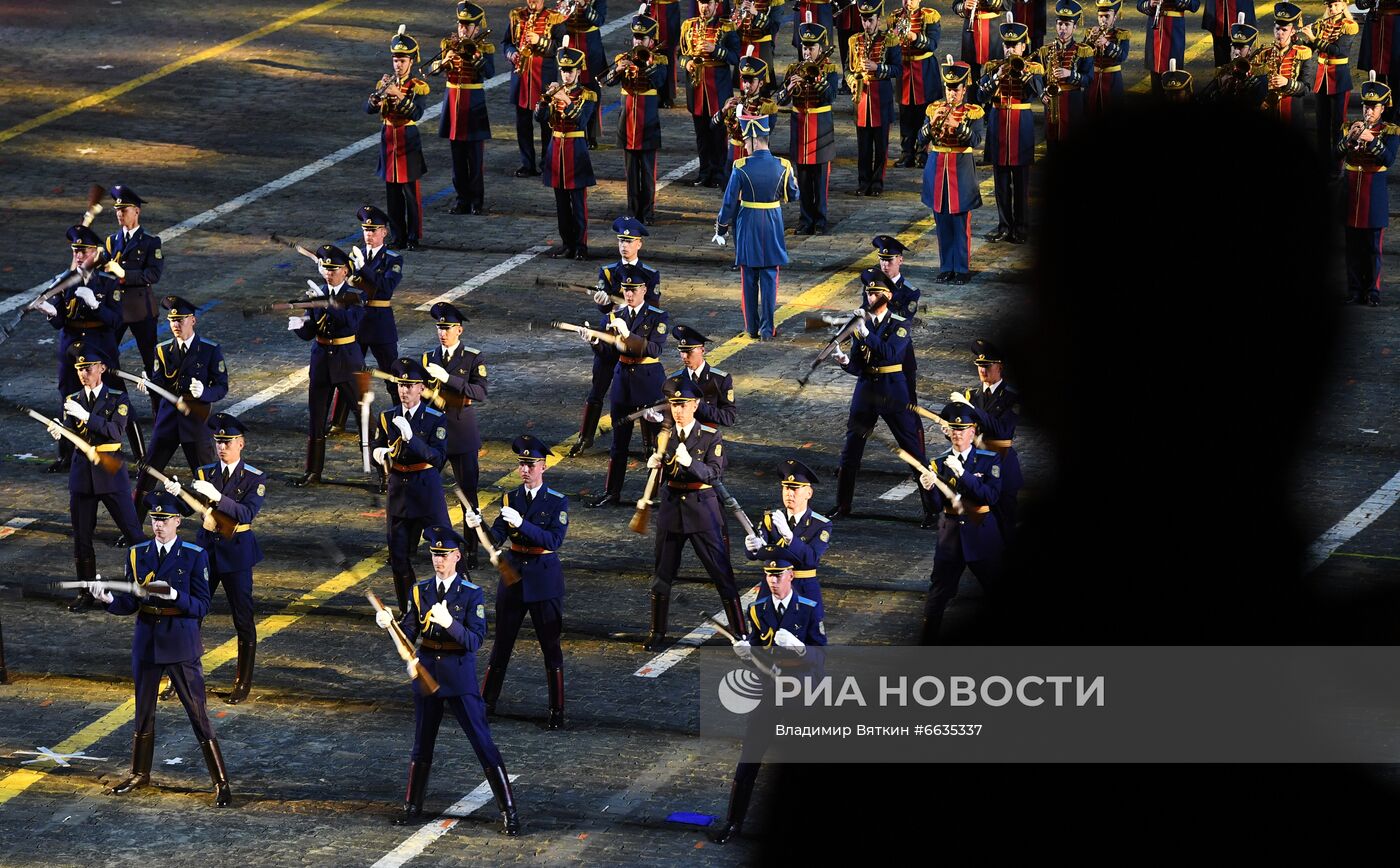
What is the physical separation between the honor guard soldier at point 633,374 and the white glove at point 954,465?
4014 mm

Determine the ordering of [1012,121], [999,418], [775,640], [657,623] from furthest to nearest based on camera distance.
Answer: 1. [1012,121]
2. [999,418]
3. [657,623]
4. [775,640]

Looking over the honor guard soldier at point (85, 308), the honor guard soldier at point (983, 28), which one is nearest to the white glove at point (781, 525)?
the honor guard soldier at point (85, 308)

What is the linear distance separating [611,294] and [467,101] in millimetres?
8355

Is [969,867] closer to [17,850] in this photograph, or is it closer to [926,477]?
[17,850]

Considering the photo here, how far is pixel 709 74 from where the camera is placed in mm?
31547

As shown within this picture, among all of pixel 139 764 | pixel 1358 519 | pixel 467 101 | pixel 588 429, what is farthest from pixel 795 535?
pixel 467 101

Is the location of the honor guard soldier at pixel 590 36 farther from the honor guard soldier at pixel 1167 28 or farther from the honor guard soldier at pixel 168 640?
the honor guard soldier at pixel 168 640

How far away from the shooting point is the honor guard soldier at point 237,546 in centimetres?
1802

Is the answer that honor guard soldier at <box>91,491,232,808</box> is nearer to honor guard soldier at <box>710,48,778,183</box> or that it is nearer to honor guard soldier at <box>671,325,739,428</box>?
honor guard soldier at <box>671,325,739,428</box>

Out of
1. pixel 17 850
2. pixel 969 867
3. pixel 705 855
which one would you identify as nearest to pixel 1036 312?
pixel 969 867

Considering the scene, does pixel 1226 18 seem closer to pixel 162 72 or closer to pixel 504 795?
pixel 162 72

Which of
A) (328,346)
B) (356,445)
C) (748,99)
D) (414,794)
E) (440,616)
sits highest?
(748,99)

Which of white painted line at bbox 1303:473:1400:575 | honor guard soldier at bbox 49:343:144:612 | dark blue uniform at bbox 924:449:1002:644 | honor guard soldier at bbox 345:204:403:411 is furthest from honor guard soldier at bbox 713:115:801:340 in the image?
honor guard soldier at bbox 49:343:144:612

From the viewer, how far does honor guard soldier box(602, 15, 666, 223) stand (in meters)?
29.5
